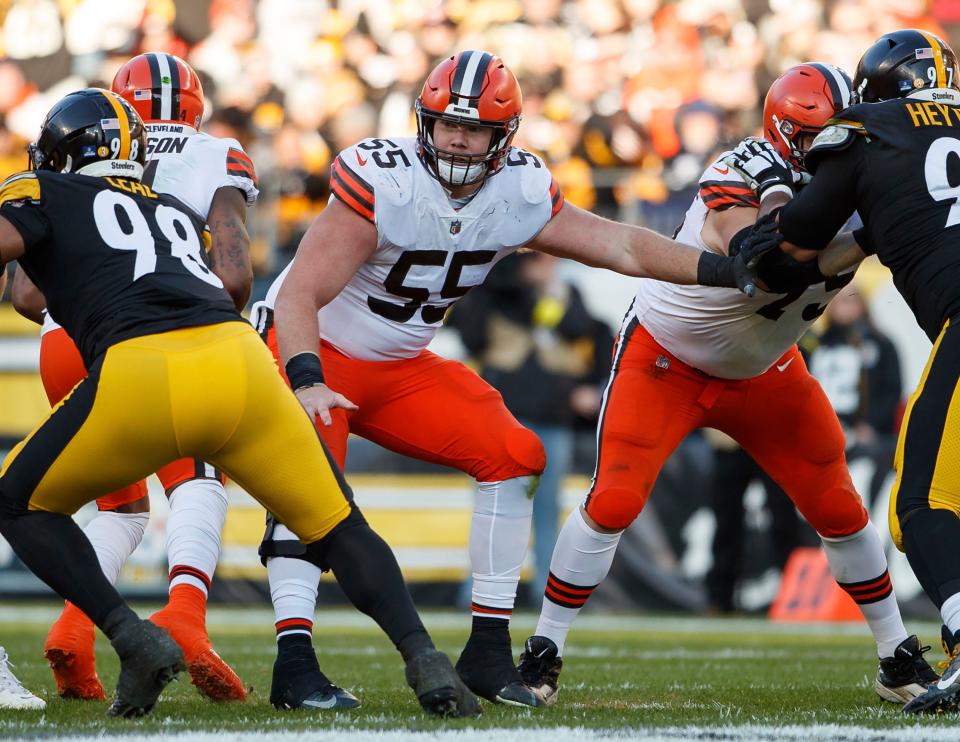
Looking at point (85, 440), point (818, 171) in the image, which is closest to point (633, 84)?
point (818, 171)

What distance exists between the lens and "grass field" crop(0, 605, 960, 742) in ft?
10.3

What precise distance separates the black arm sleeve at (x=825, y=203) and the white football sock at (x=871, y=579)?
111 centimetres

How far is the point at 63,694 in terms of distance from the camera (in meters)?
4.17

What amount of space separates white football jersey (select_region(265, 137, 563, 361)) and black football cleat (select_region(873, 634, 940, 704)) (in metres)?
1.72

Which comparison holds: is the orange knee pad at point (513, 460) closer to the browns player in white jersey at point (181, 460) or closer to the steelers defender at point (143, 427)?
the steelers defender at point (143, 427)

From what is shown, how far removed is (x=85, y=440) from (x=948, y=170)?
2280 mm

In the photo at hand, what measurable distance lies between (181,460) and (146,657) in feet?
3.97

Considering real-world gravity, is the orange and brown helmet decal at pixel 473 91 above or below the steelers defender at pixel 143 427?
above

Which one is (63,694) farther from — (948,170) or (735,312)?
(948,170)

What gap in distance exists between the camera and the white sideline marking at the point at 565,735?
117 inches

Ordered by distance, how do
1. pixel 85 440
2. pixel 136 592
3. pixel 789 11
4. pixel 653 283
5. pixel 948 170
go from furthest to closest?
pixel 789 11 < pixel 136 592 < pixel 653 283 < pixel 948 170 < pixel 85 440

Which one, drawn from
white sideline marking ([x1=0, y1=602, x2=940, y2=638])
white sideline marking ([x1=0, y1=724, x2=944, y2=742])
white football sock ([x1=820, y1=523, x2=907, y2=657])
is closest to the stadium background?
white sideline marking ([x1=0, y1=602, x2=940, y2=638])

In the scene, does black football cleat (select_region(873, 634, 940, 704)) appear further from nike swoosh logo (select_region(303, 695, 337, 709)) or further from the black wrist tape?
the black wrist tape

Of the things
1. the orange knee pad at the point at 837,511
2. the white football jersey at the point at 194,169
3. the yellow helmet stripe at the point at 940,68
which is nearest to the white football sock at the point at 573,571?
the orange knee pad at the point at 837,511
